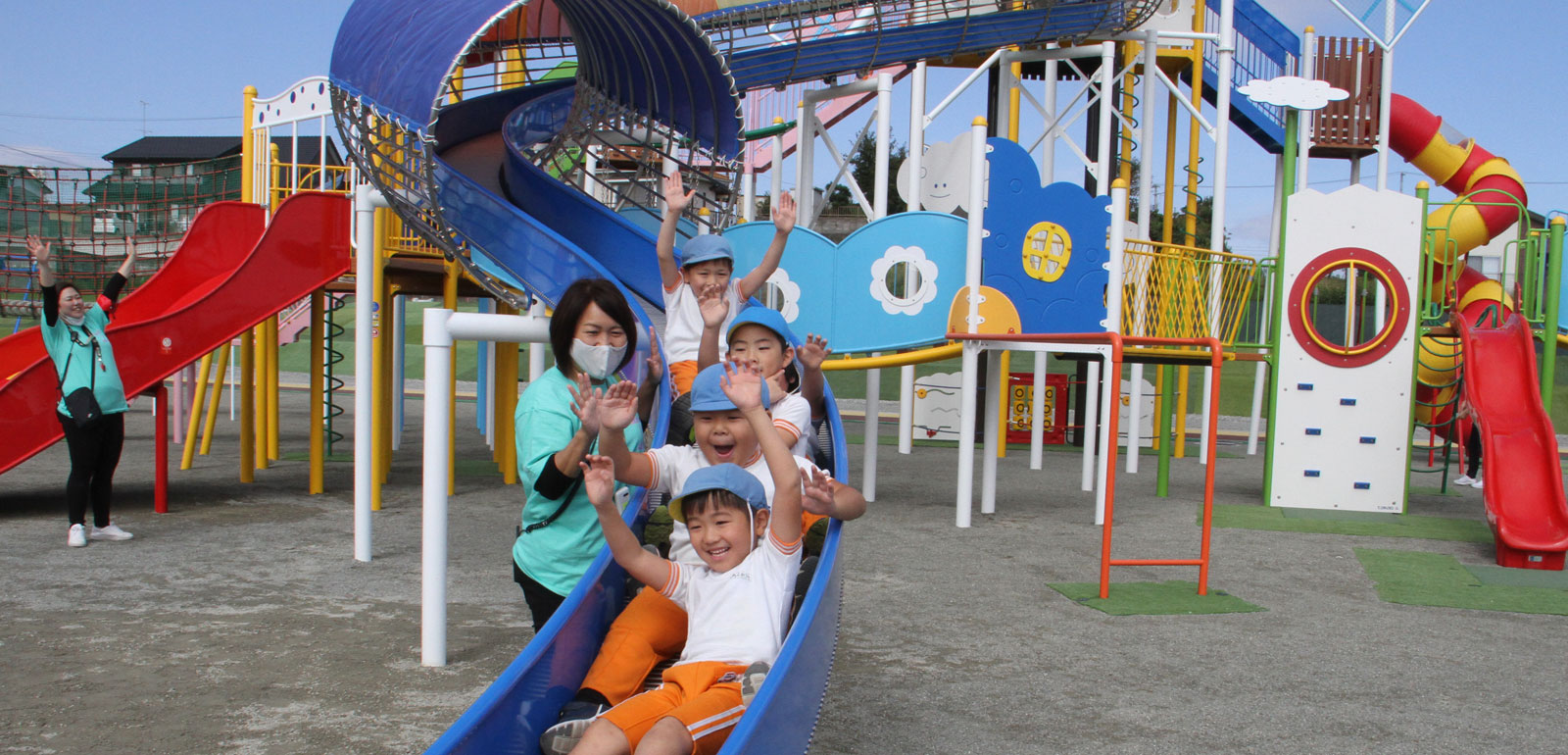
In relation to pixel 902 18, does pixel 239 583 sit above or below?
below

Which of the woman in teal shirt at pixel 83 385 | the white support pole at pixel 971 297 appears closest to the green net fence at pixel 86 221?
the woman in teal shirt at pixel 83 385

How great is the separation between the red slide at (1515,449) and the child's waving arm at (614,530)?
6497 millimetres

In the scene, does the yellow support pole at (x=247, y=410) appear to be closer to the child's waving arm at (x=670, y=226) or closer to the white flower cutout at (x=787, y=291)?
the white flower cutout at (x=787, y=291)

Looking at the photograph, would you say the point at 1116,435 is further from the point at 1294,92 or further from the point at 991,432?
the point at 1294,92

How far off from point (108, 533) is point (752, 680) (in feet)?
19.2

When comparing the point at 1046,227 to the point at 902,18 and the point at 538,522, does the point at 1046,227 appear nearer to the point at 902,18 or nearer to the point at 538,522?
the point at 902,18

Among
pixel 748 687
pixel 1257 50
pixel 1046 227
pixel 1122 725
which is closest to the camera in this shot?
pixel 748 687

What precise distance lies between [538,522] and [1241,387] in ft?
70.1

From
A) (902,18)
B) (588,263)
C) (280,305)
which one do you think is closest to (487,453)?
(280,305)

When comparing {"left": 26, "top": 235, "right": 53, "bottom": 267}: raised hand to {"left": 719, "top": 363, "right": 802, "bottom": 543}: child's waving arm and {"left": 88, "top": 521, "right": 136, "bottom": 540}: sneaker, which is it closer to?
{"left": 88, "top": 521, "right": 136, "bottom": 540}: sneaker

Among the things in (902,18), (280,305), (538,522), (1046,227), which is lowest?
(538,522)

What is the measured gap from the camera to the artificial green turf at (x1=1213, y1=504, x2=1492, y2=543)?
8.51m

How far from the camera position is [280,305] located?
8.57 meters

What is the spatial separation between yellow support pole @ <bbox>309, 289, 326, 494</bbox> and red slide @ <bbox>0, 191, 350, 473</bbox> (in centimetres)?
54
